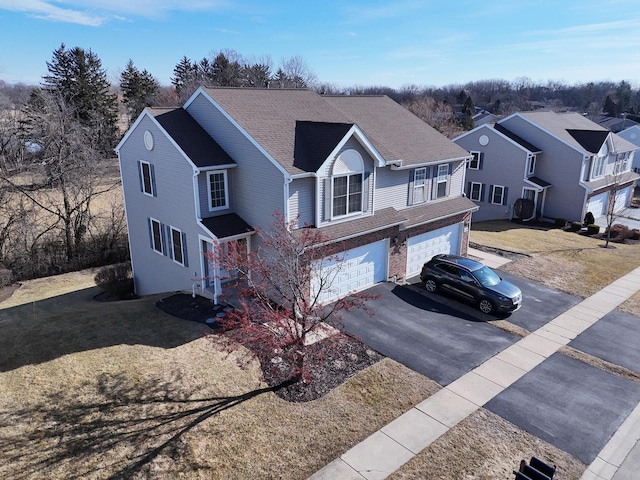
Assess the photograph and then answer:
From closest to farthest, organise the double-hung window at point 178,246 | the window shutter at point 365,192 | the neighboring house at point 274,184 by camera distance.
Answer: the neighboring house at point 274,184 < the window shutter at point 365,192 < the double-hung window at point 178,246

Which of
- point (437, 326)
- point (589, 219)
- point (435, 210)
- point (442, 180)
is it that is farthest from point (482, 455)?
point (589, 219)

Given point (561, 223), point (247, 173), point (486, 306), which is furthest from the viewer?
point (561, 223)

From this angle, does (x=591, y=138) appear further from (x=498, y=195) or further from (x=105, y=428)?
(x=105, y=428)

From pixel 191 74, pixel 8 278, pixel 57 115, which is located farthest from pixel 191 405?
pixel 191 74

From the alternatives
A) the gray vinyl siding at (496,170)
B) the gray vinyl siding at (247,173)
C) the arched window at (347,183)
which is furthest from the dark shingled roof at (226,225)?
the gray vinyl siding at (496,170)

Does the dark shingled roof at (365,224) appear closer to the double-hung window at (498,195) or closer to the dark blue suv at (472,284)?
the dark blue suv at (472,284)

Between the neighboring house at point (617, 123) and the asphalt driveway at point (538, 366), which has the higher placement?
the neighboring house at point (617, 123)
